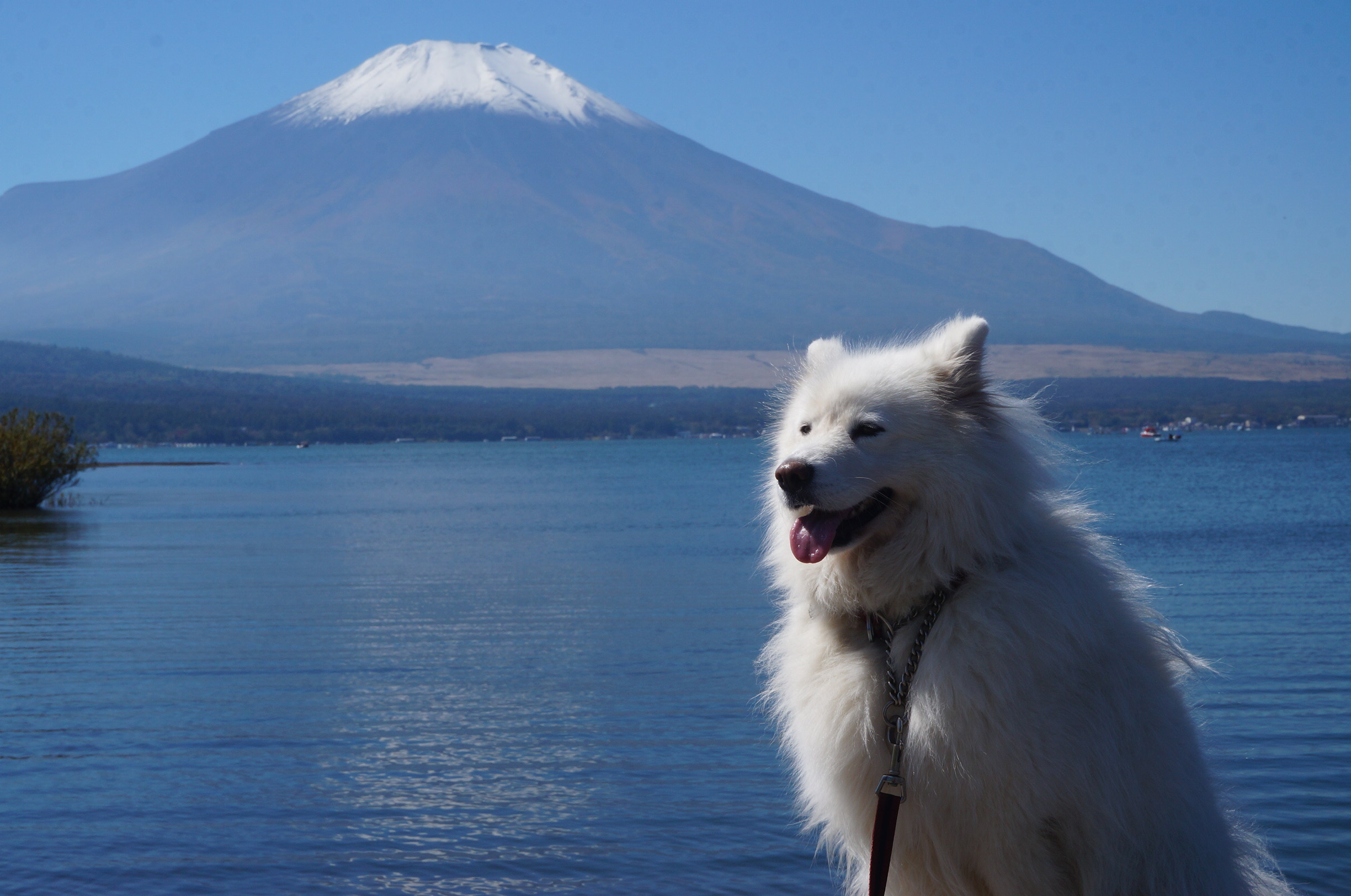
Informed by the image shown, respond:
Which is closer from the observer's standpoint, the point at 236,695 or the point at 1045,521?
the point at 1045,521

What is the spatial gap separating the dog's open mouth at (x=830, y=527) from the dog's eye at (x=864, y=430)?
6.1 inches

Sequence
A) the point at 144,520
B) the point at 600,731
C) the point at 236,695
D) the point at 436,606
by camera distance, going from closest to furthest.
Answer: the point at 600,731 → the point at 236,695 → the point at 436,606 → the point at 144,520

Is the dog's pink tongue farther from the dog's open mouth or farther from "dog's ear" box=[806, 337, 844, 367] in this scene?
"dog's ear" box=[806, 337, 844, 367]

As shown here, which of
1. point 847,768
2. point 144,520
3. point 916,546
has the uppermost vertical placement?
point 916,546

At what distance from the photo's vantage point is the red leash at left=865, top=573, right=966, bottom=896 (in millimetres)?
3168

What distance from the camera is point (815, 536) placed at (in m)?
3.18

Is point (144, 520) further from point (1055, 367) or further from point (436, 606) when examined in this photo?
point (1055, 367)

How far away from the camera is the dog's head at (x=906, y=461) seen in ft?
10.4

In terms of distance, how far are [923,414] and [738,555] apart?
24.7 m

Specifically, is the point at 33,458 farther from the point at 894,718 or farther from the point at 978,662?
the point at 978,662

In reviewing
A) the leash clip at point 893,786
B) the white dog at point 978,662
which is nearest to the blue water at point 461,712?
the white dog at point 978,662

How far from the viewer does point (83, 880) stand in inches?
251

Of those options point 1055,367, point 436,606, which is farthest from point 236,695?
point 1055,367

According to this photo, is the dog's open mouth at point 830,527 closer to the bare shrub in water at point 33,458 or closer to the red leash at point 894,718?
the red leash at point 894,718
